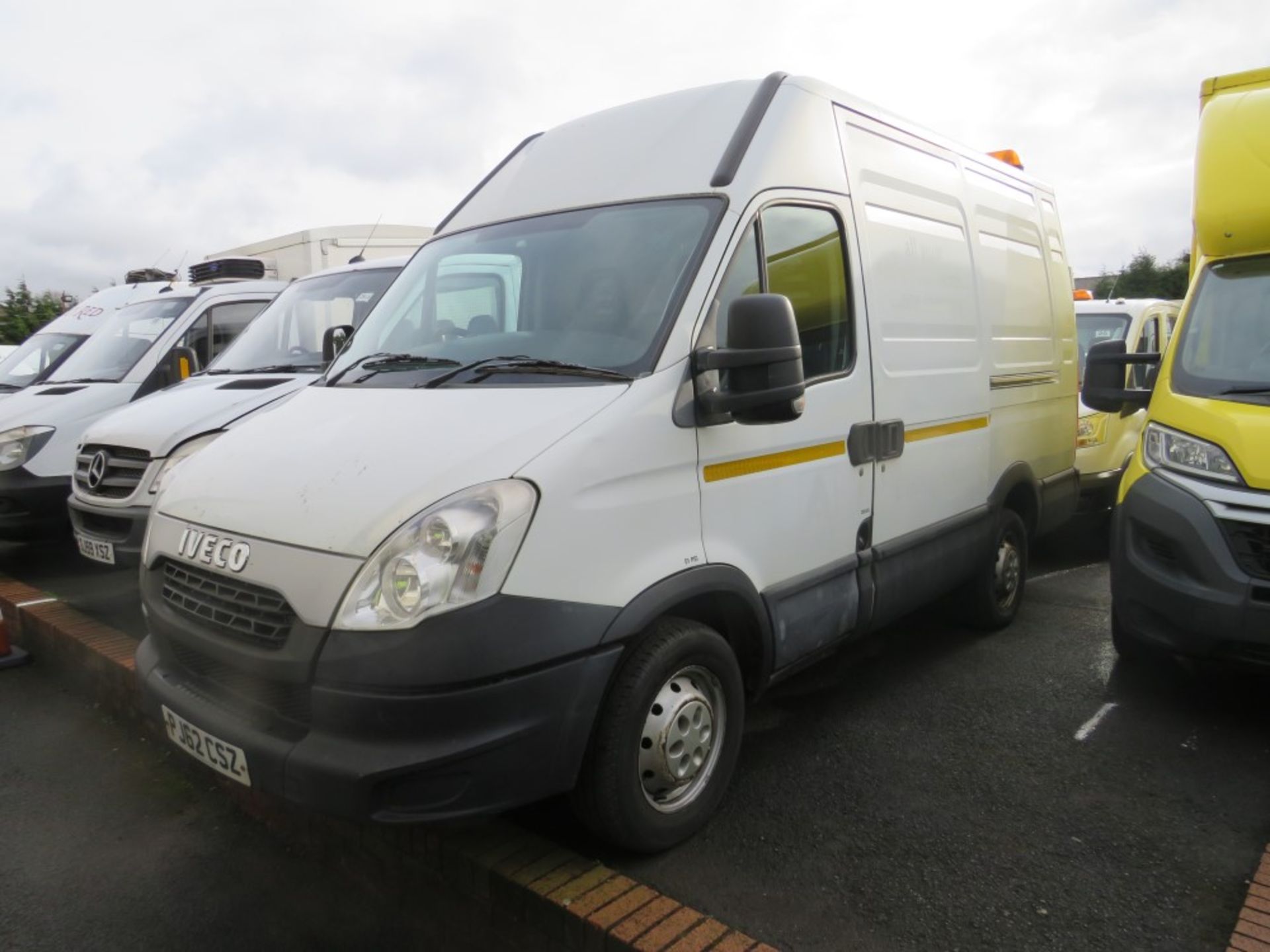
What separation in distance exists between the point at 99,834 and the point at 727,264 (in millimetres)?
3149

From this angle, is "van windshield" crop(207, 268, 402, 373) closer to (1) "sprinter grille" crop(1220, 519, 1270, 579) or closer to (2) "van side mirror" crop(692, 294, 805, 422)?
(2) "van side mirror" crop(692, 294, 805, 422)

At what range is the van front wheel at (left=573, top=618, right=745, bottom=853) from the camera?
280cm

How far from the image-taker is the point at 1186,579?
4043 mm

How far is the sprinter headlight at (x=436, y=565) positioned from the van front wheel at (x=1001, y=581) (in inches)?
136

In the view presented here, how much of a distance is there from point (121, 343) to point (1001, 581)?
269 inches

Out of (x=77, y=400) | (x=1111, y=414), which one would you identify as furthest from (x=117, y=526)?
(x=1111, y=414)

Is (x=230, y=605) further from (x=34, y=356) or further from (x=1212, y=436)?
(x=34, y=356)

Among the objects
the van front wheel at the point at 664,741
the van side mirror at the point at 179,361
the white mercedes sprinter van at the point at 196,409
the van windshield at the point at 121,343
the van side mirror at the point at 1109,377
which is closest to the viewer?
the van front wheel at the point at 664,741

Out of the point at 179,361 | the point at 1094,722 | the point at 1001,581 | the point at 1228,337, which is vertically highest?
the point at 179,361

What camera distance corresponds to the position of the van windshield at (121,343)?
7422 mm

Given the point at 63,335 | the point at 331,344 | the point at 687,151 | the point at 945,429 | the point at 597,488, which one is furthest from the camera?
the point at 63,335

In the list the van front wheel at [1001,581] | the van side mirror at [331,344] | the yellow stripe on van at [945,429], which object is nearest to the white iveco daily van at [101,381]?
the van side mirror at [331,344]

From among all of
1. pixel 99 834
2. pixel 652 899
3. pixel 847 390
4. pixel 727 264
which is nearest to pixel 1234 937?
pixel 652 899

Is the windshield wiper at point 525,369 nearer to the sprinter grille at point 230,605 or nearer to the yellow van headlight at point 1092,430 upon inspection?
the sprinter grille at point 230,605
